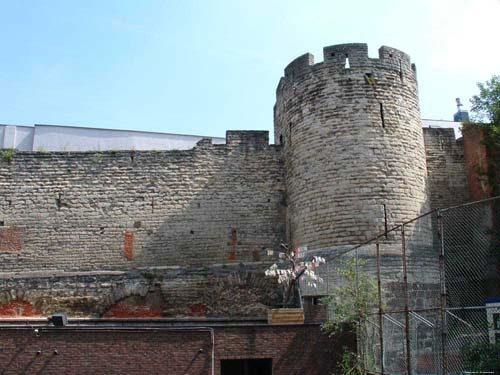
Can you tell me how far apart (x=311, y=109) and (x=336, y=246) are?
14.1ft

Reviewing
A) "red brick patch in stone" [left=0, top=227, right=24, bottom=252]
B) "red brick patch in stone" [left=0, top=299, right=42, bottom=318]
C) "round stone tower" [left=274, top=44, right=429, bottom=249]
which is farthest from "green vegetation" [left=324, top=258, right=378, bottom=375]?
"red brick patch in stone" [left=0, top=227, right=24, bottom=252]

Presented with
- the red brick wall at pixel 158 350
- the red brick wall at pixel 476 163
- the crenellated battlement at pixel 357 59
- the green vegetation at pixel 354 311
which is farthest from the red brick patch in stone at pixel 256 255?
→ the red brick wall at pixel 476 163

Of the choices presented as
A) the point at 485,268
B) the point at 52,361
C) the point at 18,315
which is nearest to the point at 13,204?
the point at 18,315

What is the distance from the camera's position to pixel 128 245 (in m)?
19.8

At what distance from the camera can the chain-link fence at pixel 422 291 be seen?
1199 cm

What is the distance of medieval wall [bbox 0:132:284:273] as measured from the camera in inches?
778

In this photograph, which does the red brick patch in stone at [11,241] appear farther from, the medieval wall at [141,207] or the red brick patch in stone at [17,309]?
the red brick patch in stone at [17,309]

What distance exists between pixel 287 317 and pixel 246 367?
143 centimetres

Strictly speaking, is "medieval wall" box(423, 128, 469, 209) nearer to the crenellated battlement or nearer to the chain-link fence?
the chain-link fence

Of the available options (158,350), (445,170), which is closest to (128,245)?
(158,350)

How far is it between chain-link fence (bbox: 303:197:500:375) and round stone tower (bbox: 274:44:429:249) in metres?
0.67

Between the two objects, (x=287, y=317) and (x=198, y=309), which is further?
(x=198, y=309)

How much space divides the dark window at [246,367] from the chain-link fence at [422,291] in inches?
75.2

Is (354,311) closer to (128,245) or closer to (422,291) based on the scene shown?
(422,291)
